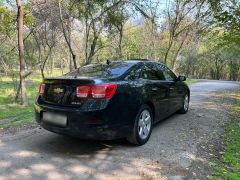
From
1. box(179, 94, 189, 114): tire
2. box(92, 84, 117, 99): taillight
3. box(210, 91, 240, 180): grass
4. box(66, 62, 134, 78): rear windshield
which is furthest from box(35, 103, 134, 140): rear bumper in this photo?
box(179, 94, 189, 114): tire

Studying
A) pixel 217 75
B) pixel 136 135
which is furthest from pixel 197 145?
pixel 217 75

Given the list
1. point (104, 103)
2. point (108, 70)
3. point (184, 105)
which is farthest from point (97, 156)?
point (184, 105)

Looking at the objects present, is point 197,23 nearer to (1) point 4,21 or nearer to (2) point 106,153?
(1) point 4,21

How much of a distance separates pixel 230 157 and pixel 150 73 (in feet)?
7.05

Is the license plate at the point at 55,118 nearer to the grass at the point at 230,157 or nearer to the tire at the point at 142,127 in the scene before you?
the tire at the point at 142,127

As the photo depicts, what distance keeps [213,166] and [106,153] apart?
1.69 m

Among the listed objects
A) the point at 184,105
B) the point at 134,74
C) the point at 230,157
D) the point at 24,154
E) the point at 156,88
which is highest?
the point at 134,74

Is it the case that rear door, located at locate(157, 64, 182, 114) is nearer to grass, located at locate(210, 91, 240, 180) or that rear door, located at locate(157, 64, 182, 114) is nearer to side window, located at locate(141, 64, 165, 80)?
side window, located at locate(141, 64, 165, 80)

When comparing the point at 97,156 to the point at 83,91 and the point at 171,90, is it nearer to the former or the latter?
the point at 83,91

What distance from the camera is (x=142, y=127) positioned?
475 centimetres

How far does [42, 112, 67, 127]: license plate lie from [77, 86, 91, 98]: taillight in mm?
433

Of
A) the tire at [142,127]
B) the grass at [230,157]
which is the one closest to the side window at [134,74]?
the tire at [142,127]

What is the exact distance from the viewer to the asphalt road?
11.8ft

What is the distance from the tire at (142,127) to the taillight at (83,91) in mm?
1044
